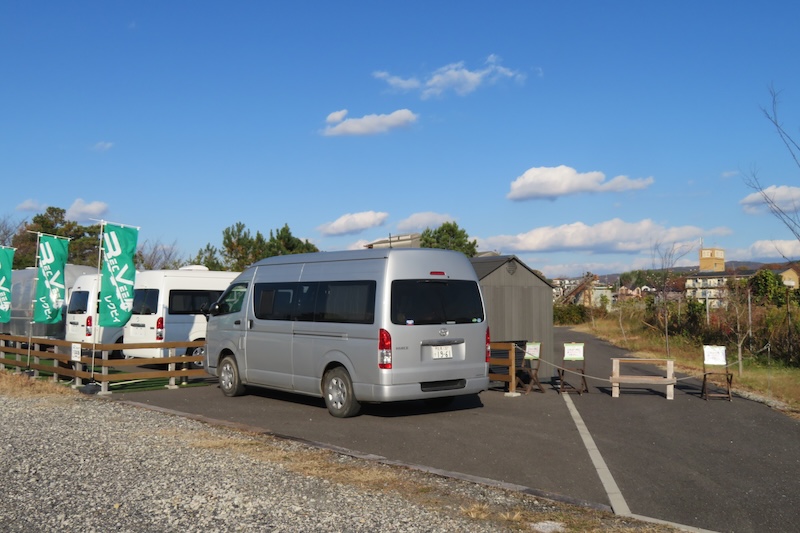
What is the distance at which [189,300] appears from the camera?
1873 cm

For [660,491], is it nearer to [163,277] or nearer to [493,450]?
[493,450]

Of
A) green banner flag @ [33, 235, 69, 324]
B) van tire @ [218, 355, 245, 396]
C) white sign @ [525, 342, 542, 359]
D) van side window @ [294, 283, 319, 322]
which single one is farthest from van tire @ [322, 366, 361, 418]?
green banner flag @ [33, 235, 69, 324]

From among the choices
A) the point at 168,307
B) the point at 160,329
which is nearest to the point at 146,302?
the point at 168,307

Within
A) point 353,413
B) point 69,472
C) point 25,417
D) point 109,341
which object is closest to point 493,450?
point 353,413

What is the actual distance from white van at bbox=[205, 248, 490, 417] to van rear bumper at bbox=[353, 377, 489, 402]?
0.05ft

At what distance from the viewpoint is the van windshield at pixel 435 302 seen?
36.7 ft

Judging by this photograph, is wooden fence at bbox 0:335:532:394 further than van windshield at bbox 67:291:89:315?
No

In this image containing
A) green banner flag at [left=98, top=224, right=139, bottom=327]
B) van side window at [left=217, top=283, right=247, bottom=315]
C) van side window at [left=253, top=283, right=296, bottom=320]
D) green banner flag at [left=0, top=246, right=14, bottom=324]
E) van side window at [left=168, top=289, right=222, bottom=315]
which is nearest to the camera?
van side window at [left=253, top=283, right=296, bottom=320]

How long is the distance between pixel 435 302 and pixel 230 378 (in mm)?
4821

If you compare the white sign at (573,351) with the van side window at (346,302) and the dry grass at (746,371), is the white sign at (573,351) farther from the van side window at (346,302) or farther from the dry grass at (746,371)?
the van side window at (346,302)

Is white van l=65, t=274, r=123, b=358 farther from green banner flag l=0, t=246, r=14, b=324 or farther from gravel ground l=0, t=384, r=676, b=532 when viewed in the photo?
gravel ground l=0, t=384, r=676, b=532

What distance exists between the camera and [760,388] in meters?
15.8

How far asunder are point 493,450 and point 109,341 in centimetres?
1359

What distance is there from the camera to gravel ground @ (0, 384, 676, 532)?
5.87 m
